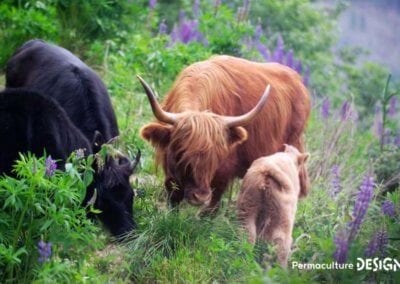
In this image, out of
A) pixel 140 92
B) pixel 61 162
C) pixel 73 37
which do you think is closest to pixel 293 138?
pixel 61 162

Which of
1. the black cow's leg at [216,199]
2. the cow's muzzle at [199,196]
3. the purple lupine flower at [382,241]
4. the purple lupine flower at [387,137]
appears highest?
the purple lupine flower at [382,241]

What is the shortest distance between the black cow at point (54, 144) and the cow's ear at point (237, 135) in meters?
0.94

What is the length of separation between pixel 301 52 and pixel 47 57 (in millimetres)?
8230

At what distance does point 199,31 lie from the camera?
37.0ft

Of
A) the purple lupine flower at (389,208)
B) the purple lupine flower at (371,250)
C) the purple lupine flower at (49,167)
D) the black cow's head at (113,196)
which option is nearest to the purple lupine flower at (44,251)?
the purple lupine flower at (49,167)

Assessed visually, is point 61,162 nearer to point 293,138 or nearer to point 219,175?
point 219,175

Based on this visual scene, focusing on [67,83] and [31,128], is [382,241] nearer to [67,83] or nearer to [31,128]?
[31,128]

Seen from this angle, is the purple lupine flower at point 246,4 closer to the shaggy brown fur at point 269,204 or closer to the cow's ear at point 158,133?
the cow's ear at point 158,133

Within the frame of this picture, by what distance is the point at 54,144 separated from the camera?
625cm

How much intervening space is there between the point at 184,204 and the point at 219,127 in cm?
75

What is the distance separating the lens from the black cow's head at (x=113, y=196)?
21.1 ft

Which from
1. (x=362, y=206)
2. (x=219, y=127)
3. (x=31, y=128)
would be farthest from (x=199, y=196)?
(x=362, y=206)

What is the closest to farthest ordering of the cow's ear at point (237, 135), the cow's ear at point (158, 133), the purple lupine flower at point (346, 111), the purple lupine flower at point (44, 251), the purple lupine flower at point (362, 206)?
the purple lupine flower at point (44, 251) → the purple lupine flower at point (362, 206) → the cow's ear at point (158, 133) → the cow's ear at point (237, 135) → the purple lupine flower at point (346, 111)

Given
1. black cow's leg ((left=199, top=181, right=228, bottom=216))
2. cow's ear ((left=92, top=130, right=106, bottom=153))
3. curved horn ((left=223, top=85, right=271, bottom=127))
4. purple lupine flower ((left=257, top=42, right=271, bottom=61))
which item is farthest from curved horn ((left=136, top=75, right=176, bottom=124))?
purple lupine flower ((left=257, top=42, right=271, bottom=61))
